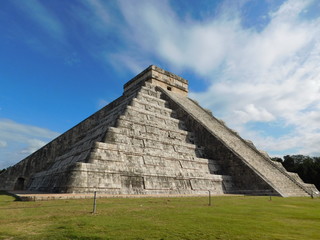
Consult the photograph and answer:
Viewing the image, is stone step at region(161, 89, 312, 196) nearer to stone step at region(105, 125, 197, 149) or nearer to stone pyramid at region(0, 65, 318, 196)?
stone pyramid at region(0, 65, 318, 196)

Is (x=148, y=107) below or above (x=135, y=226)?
above

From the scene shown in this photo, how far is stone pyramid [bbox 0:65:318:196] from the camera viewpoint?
11125 millimetres

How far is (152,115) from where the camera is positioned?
16859mm

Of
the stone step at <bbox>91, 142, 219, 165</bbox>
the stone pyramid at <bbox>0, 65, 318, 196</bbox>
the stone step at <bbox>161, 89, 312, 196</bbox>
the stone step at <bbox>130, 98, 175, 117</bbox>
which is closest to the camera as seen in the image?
the stone pyramid at <bbox>0, 65, 318, 196</bbox>

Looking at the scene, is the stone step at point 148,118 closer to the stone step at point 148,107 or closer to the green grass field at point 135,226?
the stone step at point 148,107

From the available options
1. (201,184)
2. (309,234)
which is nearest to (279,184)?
(201,184)

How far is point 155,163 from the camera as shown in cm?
1300

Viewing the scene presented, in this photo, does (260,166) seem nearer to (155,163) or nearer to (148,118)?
(155,163)

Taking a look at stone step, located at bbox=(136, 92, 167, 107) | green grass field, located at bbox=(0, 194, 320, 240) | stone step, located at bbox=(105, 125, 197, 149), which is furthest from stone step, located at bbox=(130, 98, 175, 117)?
green grass field, located at bbox=(0, 194, 320, 240)

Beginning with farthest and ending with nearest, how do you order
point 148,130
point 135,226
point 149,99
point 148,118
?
1. point 149,99
2. point 148,118
3. point 148,130
4. point 135,226

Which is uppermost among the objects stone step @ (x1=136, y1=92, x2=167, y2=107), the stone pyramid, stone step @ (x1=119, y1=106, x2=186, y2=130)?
stone step @ (x1=136, y1=92, x2=167, y2=107)

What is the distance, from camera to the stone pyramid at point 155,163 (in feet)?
36.5

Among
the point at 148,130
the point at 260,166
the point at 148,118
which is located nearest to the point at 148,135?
the point at 148,130

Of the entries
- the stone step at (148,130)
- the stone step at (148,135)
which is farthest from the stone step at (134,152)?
the stone step at (148,130)
